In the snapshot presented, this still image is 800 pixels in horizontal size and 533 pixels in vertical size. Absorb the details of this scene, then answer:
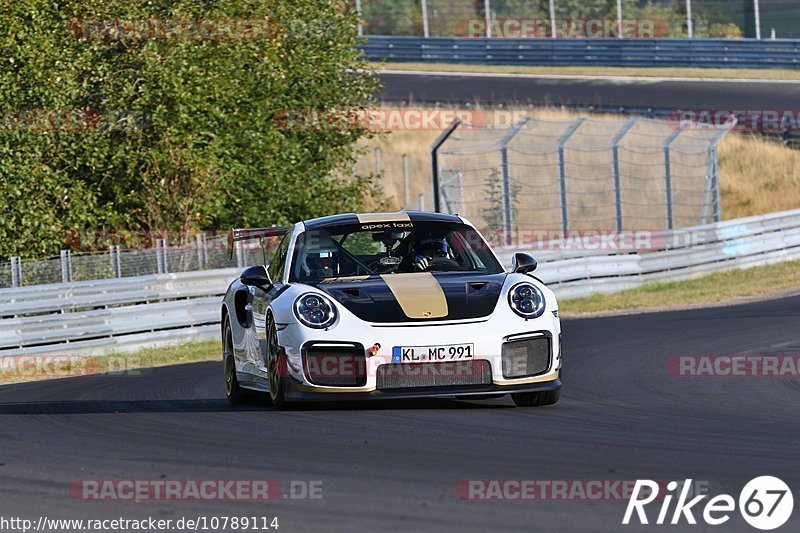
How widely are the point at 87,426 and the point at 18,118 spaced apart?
1244 cm

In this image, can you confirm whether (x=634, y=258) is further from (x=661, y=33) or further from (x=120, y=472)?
(x=661, y=33)

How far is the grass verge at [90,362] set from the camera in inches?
647


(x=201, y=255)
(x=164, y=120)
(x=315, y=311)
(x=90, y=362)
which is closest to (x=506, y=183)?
(x=164, y=120)

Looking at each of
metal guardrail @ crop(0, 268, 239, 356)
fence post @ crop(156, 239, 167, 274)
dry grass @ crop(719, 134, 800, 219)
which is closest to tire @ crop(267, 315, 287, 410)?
metal guardrail @ crop(0, 268, 239, 356)

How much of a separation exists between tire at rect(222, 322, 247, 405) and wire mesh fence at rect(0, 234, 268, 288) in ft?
21.7

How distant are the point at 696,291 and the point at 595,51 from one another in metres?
20.2

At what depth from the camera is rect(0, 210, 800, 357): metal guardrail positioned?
17.4 metres

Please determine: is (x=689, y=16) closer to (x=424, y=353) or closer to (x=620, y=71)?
(x=620, y=71)

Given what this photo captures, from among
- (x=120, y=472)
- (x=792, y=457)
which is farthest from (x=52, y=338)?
(x=792, y=457)

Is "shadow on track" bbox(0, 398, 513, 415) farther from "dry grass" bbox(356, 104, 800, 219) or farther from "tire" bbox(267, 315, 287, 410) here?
"dry grass" bbox(356, 104, 800, 219)

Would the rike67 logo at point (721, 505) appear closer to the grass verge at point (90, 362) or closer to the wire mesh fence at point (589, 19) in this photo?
the grass verge at point (90, 362)

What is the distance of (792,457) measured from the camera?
6434mm

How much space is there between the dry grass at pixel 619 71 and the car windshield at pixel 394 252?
2777cm

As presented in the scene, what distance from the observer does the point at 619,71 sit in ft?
134
